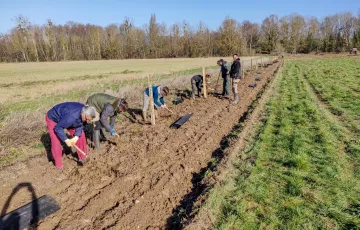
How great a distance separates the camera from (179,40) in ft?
228

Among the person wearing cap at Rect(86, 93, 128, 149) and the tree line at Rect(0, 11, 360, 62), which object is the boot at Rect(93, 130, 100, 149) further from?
the tree line at Rect(0, 11, 360, 62)

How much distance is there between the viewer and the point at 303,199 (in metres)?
3.72

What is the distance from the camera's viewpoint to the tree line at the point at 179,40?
62.7 meters

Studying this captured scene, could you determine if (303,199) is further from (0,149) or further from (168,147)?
(0,149)

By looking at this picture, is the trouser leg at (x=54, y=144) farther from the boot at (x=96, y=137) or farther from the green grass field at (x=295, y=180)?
the green grass field at (x=295, y=180)

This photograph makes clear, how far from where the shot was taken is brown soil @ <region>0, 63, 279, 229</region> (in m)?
3.65

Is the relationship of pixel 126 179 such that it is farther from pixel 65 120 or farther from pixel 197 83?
pixel 197 83

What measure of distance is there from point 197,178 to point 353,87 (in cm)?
1228

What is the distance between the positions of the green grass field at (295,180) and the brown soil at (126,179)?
2.68 feet

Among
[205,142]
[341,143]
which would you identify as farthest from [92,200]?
[341,143]

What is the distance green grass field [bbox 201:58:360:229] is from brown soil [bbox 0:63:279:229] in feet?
2.68

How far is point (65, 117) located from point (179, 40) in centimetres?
6827

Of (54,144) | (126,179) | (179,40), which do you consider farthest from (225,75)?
(179,40)

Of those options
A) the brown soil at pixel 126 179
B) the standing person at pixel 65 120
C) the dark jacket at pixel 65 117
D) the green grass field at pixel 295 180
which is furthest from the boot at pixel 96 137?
the green grass field at pixel 295 180
